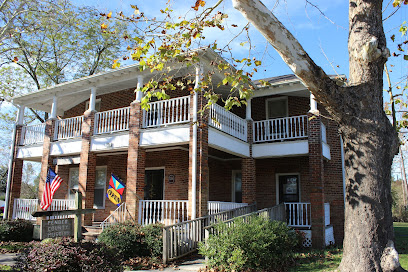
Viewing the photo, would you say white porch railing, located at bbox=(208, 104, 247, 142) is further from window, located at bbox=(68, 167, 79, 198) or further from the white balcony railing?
window, located at bbox=(68, 167, 79, 198)

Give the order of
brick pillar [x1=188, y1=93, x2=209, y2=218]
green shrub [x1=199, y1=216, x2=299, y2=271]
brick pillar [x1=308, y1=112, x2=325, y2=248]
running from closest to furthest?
green shrub [x1=199, y1=216, x2=299, y2=271], brick pillar [x1=188, y1=93, x2=209, y2=218], brick pillar [x1=308, y1=112, x2=325, y2=248]

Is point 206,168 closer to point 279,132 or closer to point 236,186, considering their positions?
point 279,132

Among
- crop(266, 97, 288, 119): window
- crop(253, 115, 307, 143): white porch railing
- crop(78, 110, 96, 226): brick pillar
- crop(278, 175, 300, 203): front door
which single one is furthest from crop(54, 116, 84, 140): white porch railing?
crop(278, 175, 300, 203): front door

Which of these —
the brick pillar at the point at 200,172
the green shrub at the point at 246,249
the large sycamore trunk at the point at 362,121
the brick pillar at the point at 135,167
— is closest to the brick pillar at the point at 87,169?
the brick pillar at the point at 135,167

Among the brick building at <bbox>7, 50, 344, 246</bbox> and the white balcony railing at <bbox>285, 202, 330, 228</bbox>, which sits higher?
the brick building at <bbox>7, 50, 344, 246</bbox>

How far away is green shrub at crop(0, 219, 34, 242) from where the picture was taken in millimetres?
14328

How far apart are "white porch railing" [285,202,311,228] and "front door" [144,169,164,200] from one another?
18.1 feet

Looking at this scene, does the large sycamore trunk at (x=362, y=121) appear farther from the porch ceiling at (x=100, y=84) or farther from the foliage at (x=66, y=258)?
the porch ceiling at (x=100, y=84)

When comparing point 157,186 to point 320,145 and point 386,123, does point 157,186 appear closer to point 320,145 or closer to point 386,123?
point 320,145

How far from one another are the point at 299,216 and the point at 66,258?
33.8 ft

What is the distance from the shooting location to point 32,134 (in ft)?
59.3

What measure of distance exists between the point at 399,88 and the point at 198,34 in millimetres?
5808

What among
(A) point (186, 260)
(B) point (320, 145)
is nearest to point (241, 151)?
(B) point (320, 145)

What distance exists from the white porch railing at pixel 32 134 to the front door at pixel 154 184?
219 inches
